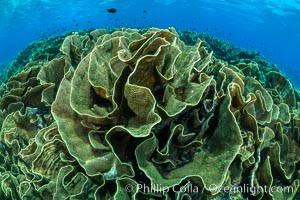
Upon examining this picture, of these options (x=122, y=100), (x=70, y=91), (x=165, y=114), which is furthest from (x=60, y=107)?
(x=165, y=114)

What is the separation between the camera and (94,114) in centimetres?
312

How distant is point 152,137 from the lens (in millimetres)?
2865

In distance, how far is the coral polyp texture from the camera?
2934 mm

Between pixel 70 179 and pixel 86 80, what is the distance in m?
1.09

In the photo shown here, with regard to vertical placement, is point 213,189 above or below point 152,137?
below

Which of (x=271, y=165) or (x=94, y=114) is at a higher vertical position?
(x=94, y=114)

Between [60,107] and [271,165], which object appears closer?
[60,107]

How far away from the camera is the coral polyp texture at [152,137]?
2.93 m

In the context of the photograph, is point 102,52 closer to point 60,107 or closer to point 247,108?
point 60,107

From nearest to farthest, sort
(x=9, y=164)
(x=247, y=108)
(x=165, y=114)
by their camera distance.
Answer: (x=165, y=114), (x=247, y=108), (x=9, y=164)

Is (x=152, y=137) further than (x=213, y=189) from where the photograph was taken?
Yes

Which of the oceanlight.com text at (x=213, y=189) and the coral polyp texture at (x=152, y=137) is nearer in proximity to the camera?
the oceanlight.com text at (x=213, y=189)

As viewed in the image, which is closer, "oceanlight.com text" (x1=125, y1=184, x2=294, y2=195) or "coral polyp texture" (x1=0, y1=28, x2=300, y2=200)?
"oceanlight.com text" (x1=125, y1=184, x2=294, y2=195)

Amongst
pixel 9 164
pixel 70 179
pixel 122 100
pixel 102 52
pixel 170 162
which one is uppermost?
pixel 102 52
